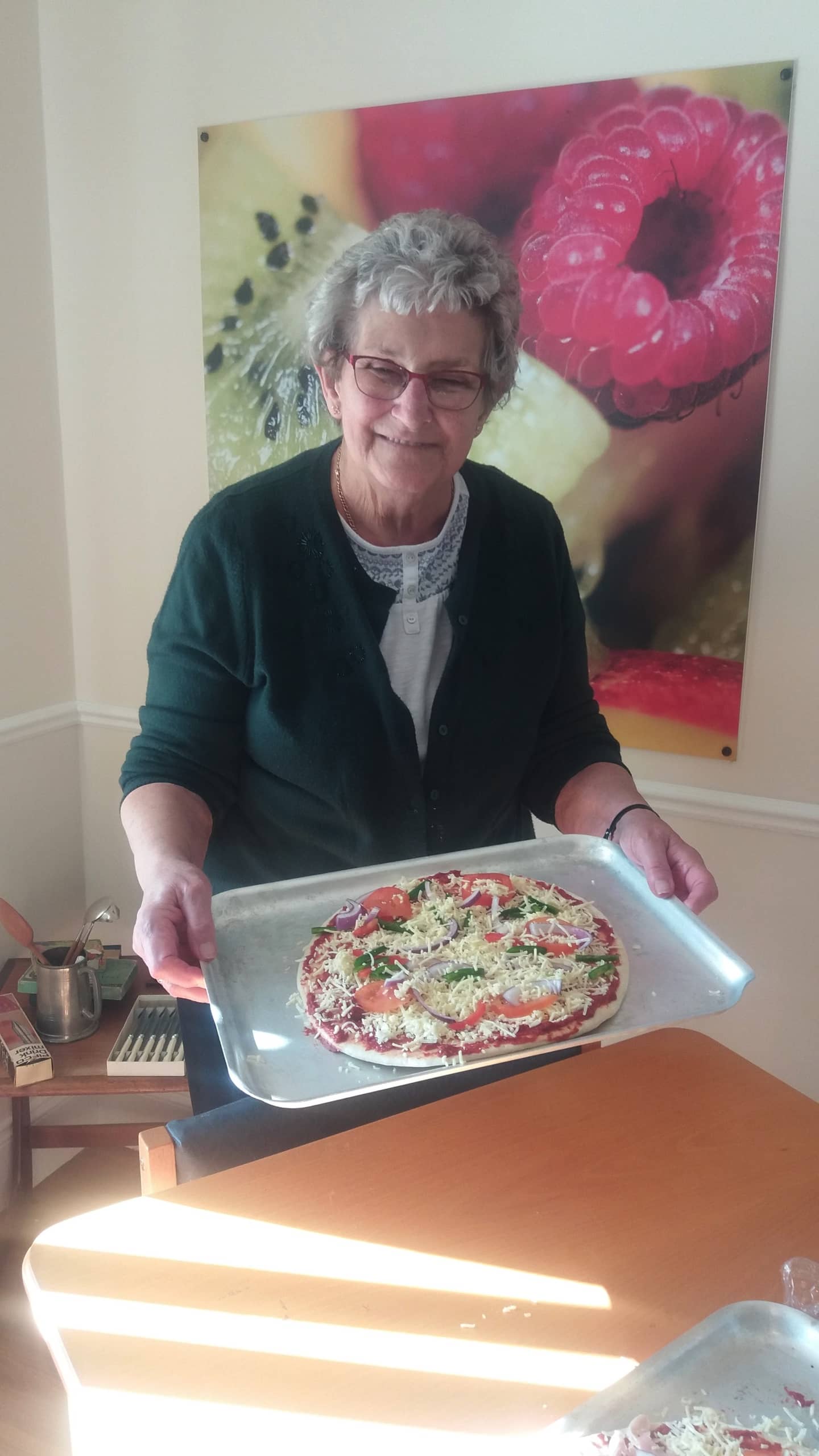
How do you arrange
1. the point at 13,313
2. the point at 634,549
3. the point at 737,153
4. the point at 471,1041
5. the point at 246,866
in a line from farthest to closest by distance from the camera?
the point at 13,313
the point at 634,549
the point at 737,153
the point at 246,866
the point at 471,1041

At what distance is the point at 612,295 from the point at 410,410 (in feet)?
3.08

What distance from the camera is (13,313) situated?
8.39 ft

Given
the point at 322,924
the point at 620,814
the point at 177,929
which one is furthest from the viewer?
the point at 620,814

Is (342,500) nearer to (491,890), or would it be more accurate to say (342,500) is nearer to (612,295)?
(491,890)

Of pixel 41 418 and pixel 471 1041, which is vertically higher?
pixel 41 418

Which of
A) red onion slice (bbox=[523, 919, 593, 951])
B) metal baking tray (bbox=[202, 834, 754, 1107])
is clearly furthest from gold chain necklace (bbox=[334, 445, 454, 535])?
red onion slice (bbox=[523, 919, 593, 951])

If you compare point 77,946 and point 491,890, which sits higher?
point 491,890

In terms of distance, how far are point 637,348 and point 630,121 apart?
42 cm

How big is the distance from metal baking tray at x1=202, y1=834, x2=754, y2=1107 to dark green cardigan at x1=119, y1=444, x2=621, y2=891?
11 centimetres

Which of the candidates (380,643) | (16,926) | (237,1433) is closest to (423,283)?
(380,643)

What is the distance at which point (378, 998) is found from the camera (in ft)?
4.42

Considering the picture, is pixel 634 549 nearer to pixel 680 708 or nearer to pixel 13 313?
pixel 680 708

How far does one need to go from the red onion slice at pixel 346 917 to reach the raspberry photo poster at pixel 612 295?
1056 millimetres

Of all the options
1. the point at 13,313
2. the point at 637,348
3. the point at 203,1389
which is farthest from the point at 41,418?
the point at 203,1389
